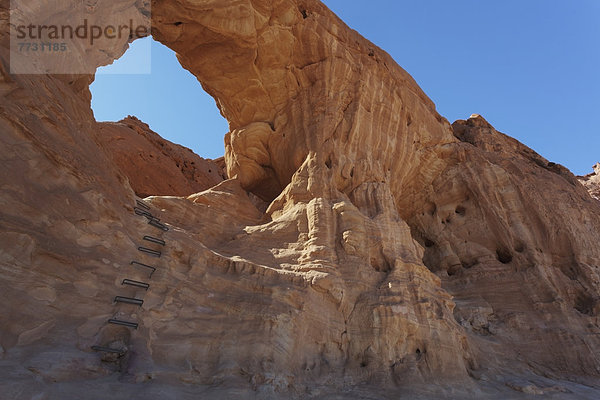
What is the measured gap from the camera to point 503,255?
15375 mm

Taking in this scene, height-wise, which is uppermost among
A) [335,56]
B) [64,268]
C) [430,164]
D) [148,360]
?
[335,56]

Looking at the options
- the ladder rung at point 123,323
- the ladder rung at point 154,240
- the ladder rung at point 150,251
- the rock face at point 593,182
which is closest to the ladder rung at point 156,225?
the ladder rung at point 154,240

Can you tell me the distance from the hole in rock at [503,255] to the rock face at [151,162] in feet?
58.5

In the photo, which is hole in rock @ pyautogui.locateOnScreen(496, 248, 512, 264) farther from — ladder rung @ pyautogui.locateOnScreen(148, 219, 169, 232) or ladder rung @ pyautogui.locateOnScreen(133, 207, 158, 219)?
ladder rung @ pyautogui.locateOnScreen(133, 207, 158, 219)

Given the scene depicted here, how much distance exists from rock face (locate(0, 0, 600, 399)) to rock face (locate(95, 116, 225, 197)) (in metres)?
8.63

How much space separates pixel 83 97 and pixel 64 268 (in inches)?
252

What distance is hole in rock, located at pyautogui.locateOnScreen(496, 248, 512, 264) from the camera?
15145 mm

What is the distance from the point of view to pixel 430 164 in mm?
17031

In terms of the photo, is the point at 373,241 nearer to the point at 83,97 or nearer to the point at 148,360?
the point at 148,360

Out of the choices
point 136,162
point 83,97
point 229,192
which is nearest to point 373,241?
point 229,192

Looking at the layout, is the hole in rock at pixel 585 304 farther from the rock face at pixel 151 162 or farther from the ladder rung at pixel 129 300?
the rock face at pixel 151 162

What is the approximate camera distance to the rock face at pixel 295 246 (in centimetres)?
580

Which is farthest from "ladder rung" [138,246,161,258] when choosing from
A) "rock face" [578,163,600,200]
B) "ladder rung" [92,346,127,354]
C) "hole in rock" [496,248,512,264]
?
"rock face" [578,163,600,200]

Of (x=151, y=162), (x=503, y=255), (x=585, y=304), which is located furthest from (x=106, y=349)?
(x=151, y=162)
